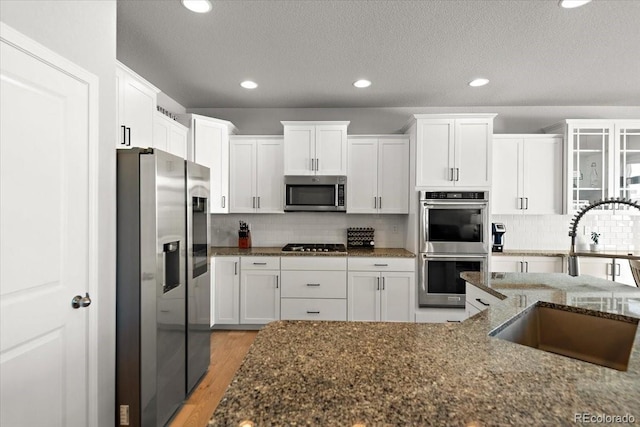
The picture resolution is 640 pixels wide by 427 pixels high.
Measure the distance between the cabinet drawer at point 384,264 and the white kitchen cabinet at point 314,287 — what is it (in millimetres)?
108

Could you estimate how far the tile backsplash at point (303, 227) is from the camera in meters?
4.13

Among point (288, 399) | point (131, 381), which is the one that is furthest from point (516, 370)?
point (131, 381)

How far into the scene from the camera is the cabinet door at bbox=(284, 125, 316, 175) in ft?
12.3

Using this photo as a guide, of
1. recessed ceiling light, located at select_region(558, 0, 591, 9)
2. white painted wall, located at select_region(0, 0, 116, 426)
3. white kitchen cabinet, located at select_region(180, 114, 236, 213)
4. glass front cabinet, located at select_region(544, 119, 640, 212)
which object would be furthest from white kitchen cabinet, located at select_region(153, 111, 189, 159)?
glass front cabinet, located at select_region(544, 119, 640, 212)

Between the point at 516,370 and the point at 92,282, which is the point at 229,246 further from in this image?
the point at 516,370

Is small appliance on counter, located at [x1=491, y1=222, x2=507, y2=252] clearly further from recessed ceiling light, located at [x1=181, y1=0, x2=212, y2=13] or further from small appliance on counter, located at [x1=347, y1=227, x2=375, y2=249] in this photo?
recessed ceiling light, located at [x1=181, y1=0, x2=212, y2=13]

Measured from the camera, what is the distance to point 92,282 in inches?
65.2

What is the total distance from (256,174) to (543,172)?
3292mm

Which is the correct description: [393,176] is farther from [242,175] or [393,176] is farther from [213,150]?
[213,150]

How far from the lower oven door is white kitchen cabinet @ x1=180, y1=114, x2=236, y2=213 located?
232cm

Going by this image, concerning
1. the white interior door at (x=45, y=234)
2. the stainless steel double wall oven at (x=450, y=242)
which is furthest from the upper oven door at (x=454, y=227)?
the white interior door at (x=45, y=234)

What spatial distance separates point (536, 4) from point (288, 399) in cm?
254

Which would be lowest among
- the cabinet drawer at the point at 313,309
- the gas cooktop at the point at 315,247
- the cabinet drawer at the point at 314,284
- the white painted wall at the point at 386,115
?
the cabinet drawer at the point at 313,309

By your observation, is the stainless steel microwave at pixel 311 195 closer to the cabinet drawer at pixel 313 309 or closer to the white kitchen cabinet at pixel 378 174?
the white kitchen cabinet at pixel 378 174
